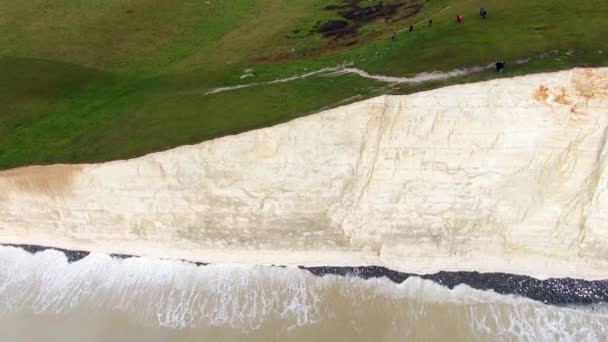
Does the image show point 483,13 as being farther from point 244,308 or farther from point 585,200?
point 244,308

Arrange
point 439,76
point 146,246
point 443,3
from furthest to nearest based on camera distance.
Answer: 1. point 443,3
2. point 146,246
3. point 439,76

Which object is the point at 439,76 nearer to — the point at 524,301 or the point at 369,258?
the point at 369,258

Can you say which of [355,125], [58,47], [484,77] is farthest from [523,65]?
[58,47]

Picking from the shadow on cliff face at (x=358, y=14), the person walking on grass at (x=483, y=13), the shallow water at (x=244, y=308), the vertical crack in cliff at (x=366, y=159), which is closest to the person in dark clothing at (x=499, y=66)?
the vertical crack in cliff at (x=366, y=159)

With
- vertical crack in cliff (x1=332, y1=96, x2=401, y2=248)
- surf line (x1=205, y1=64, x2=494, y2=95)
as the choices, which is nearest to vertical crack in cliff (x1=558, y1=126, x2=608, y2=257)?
surf line (x1=205, y1=64, x2=494, y2=95)

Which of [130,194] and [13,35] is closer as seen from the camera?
[130,194]

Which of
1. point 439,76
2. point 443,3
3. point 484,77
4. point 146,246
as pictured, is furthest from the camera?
point 443,3

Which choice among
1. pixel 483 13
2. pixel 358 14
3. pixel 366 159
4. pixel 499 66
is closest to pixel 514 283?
pixel 366 159
